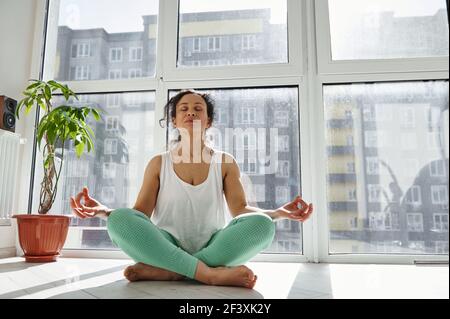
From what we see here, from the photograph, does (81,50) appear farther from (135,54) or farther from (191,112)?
(191,112)

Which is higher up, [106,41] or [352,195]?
[106,41]

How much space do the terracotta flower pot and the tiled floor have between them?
2.9 inches

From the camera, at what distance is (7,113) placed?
6.59 feet

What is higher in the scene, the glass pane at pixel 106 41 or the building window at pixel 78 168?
the glass pane at pixel 106 41

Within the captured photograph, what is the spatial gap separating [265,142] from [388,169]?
0.63 m

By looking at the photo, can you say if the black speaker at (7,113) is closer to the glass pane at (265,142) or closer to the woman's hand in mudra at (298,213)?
the glass pane at (265,142)

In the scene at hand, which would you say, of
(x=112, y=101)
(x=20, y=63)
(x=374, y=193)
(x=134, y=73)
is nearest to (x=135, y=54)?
(x=134, y=73)

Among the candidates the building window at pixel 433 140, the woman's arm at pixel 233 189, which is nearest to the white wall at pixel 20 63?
the woman's arm at pixel 233 189

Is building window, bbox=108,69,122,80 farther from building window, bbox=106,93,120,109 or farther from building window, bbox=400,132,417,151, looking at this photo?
building window, bbox=400,132,417,151

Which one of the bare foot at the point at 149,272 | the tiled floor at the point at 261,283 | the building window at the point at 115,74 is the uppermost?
the building window at the point at 115,74

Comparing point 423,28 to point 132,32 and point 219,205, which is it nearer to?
point 219,205

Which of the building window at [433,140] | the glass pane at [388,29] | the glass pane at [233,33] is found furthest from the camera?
the glass pane at [233,33]

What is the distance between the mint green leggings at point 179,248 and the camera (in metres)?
1.22

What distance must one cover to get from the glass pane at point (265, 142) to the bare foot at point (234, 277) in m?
0.80
